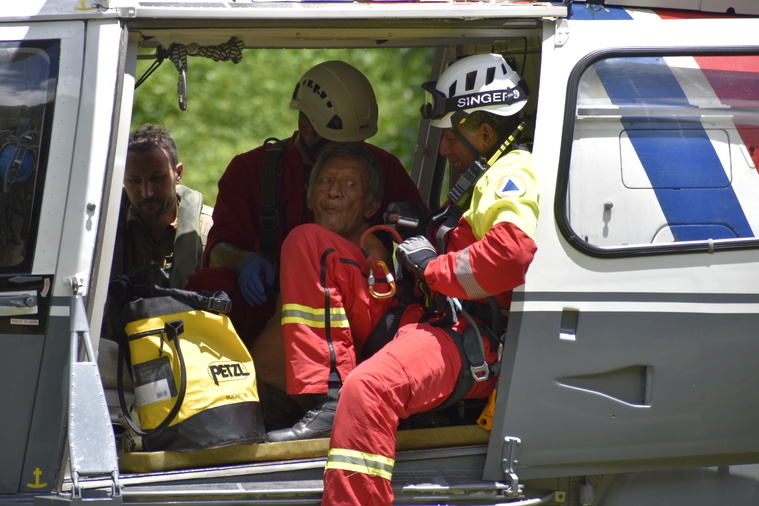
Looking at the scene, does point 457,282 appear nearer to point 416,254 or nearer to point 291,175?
point 416,254

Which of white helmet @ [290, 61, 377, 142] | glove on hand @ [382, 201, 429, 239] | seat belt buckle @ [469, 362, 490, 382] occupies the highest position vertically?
white helmet @ [290, 61, 377, 142]

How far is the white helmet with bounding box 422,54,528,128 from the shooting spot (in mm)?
3818

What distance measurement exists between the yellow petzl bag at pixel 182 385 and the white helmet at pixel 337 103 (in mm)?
1469

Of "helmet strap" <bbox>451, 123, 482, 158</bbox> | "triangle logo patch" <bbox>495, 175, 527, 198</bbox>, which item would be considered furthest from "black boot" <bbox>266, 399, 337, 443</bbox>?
"helmet strap" <bbox>451, 123, 482, 158</bbox>

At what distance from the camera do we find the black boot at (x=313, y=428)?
3.71m

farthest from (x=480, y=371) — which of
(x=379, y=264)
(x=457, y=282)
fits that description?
(x=379, y=264)

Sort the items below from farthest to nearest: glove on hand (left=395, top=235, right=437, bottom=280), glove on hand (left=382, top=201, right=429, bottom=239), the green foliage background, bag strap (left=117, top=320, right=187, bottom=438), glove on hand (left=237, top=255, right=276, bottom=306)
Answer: the green foliage background → glove on hand (left=237, top=255, right=276, bottom=306) → glove on hand (left=382, top=201, right=429, bottom=239) → glove on hand (left=395, top=235, right=437, bottom=280) → bag strap (left=117, top=320, right=187, bottom=438)

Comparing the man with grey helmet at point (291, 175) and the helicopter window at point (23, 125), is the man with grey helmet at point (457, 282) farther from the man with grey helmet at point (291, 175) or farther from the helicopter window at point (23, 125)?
the helicopter window at point (23, 125)

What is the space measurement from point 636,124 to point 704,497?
5.11 ft

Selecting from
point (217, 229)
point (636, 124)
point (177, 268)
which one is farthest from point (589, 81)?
point (177, 268)

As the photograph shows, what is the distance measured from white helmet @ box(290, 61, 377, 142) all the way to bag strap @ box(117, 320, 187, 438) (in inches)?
60.2

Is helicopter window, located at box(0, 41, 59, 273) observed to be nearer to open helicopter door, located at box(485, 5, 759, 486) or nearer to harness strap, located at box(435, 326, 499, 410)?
harness strap, located at box(435, 326, 499, 410)

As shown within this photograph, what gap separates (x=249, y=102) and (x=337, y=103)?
673 cm

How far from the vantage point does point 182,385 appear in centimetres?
354
